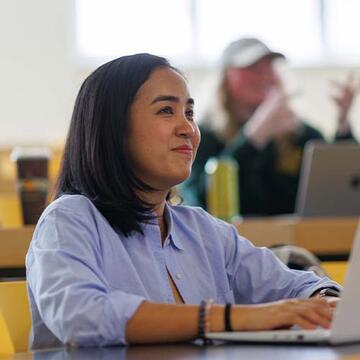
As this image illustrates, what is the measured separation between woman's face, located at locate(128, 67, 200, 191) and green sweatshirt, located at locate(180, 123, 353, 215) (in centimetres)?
232

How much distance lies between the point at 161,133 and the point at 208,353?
52cm

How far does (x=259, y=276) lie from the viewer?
5.54 feet

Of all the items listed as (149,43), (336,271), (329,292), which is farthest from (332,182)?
(149,43)

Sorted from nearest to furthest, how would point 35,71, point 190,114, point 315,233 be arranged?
point 190,114, point 315,233, point 35,71

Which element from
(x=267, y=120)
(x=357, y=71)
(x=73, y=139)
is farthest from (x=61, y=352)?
(x=357, y=71)

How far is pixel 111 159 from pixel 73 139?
0.08 metres

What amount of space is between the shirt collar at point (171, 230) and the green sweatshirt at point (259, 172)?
2240mm

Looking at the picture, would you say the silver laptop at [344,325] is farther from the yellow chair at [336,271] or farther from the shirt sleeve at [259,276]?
the yellow chair at [336,271]

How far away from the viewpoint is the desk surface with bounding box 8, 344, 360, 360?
1062mm

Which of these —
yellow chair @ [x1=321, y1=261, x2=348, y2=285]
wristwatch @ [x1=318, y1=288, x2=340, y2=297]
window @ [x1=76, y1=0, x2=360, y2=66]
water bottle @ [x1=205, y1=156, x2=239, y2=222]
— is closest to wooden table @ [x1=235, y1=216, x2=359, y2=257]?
water bottle @ [x1=205, y1=156, x2=239, y2=222]

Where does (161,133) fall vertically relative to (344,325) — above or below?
above

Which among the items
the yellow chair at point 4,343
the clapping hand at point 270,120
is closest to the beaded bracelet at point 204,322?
the yellow chair at point 4,343

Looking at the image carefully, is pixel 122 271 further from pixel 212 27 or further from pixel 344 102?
pixel 212 27

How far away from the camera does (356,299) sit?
113 cm
